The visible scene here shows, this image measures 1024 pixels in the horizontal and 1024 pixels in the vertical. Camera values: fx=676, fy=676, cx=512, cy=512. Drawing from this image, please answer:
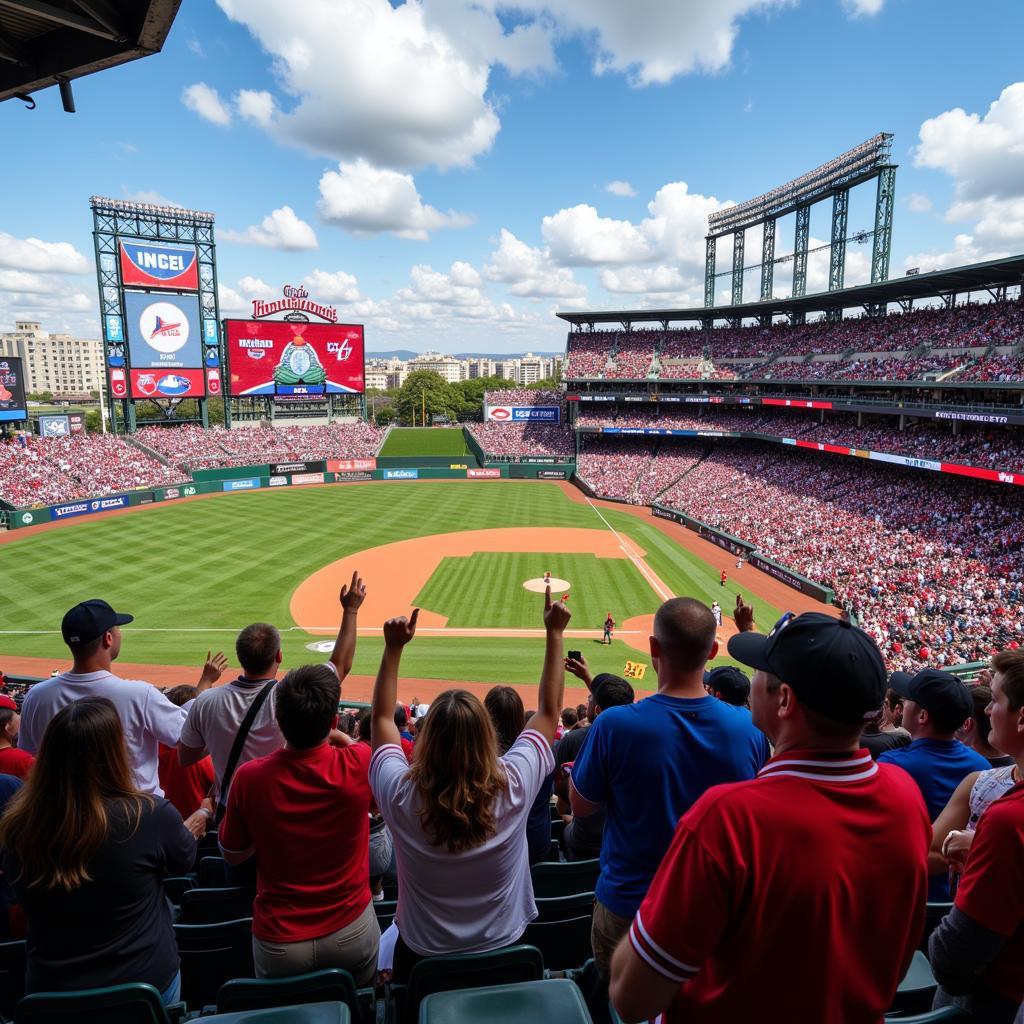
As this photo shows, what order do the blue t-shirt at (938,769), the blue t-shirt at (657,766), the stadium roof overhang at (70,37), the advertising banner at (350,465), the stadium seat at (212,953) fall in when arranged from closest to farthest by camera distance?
A: the blue t-shirt at (657,766) → the stadium seat at (212,953) → the blue t-shirt at (938,769) → the stadium roof overhang at (70,37) → the advertising banner at (350,465)

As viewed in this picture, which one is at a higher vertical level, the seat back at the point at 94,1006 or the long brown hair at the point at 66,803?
the long brown hair at the point at 66,803

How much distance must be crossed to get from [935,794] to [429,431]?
8516 centimetres

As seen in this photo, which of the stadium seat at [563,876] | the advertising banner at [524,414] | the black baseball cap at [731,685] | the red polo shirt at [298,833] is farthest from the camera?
the advertising banner at [524,414]

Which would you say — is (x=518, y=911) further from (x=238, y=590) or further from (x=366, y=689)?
(x=238, y=590)

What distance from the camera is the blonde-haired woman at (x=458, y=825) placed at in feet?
10.2

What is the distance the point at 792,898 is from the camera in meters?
1.97

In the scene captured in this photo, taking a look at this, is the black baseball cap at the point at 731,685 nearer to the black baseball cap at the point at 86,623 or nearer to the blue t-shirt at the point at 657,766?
the blue t-shirt at the point at 657,766

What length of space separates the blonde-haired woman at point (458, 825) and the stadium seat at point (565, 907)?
0.60m

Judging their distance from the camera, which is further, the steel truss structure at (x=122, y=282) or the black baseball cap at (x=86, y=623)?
the steel truss structure at (x=122, y=282)

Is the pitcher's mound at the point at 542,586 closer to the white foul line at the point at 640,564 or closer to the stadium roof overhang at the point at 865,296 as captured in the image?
the white foul line at the point at 640,564

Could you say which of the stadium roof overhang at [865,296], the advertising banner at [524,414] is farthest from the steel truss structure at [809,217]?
the advertising banner at [524,414]

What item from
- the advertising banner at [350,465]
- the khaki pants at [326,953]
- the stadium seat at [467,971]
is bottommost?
the advertising banner at [350,465]

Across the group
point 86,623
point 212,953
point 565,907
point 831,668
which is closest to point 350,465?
point 86,623

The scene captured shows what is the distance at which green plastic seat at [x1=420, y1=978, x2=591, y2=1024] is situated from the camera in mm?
2799
